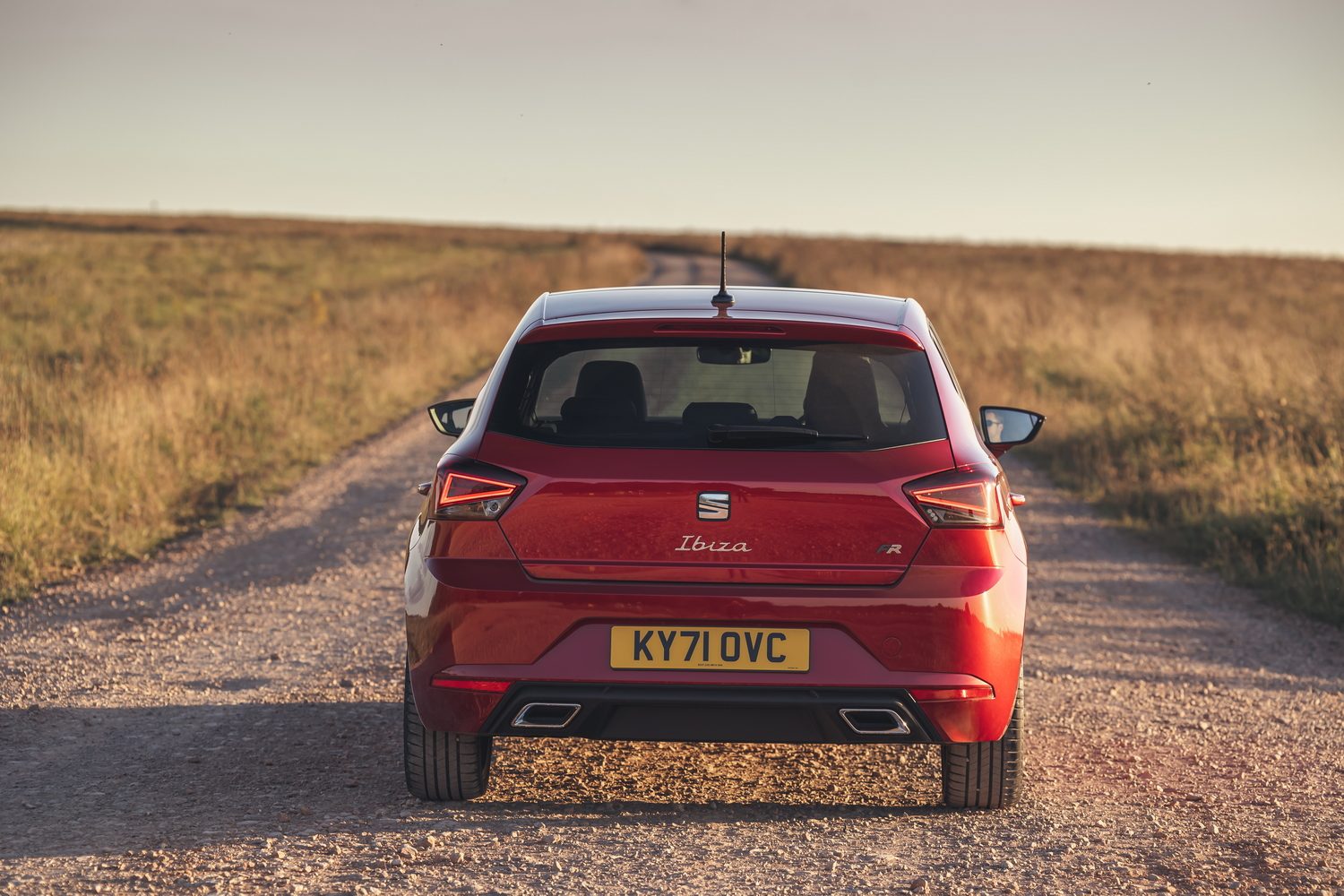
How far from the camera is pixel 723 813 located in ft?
14.9

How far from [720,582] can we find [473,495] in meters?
0.73

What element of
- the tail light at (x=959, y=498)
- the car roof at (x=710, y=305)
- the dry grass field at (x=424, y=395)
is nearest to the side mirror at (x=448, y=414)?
the car roof at (x=710, y=305)

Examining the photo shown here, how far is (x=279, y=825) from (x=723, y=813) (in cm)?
134

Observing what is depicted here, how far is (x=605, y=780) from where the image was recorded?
4902 mm

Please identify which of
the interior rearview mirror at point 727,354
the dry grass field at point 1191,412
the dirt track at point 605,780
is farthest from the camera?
the dry grass field at point 1191,412

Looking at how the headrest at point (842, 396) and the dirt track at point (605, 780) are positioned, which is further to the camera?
the headrest at point (842, 396)

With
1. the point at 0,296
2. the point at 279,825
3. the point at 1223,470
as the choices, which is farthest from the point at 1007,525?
the point at 0,296

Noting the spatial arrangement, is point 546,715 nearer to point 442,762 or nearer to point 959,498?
point 442,762

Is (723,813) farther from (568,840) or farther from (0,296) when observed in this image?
(0,296)

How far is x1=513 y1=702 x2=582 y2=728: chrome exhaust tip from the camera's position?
158 inches

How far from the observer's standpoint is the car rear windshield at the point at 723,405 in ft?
13.5

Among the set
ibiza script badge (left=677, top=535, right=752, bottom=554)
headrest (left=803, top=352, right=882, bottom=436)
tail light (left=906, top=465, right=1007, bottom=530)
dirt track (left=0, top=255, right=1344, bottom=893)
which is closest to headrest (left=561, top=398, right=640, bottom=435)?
ibiza script badge (left=677, top=535, right=752, bottom=554)

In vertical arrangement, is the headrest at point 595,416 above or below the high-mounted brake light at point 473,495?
above

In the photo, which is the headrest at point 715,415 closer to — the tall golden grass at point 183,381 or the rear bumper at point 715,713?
the rear bumper at point 715,713
